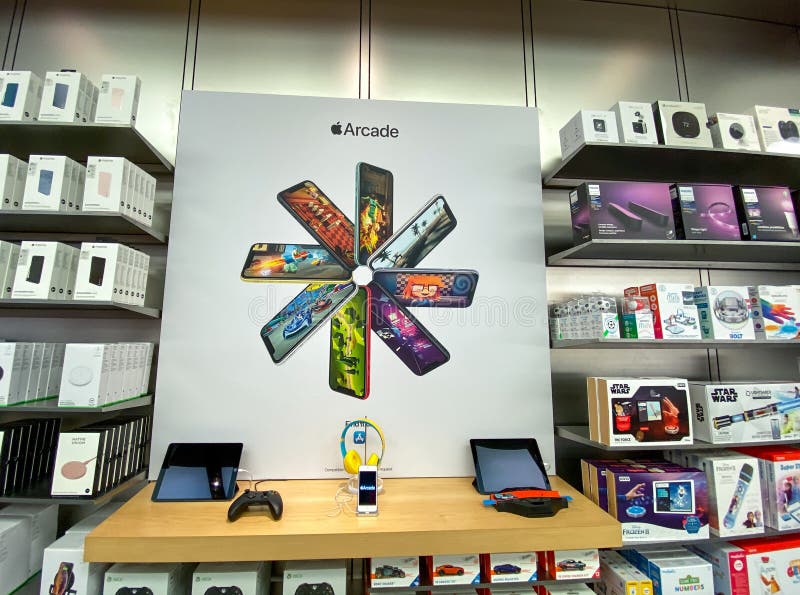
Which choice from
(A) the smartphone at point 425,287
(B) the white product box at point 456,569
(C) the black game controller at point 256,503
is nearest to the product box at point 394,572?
(B) the white product box at point 456,569

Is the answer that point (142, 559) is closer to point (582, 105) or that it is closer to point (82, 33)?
point (82, 33)

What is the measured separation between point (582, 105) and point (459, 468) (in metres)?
2.17

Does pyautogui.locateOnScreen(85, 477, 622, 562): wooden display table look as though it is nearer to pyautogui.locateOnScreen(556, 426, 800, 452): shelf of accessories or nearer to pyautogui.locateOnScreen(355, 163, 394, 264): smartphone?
pyautogui.locateOnScreen(556, 426, 800, 452): shelf of accessories

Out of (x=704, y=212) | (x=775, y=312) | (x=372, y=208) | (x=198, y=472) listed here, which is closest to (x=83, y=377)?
(x=198, y=472)

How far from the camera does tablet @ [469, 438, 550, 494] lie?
5.52 feet

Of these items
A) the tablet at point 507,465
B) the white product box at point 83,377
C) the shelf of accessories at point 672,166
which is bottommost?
the tablet at point 507,465

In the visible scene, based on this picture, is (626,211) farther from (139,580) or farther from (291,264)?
(139,580)

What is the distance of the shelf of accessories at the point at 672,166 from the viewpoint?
191cm

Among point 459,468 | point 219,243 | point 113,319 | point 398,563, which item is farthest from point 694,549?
point 113,319

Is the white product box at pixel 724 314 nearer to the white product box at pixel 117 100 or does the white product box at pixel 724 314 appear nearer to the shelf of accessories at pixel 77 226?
the shelf of accessories at pixel 77 226

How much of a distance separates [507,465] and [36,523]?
6.57 feet

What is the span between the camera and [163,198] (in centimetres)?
206

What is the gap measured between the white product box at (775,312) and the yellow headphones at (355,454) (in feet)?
5.90

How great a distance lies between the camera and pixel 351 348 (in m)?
1.88
